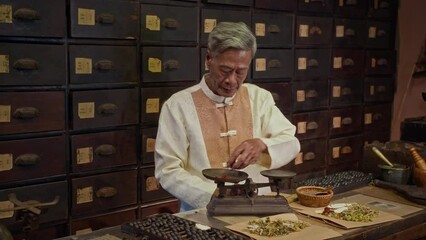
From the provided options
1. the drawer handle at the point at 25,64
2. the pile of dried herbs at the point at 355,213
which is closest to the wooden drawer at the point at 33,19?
the drawer handle at the point at 25,64

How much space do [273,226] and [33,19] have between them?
150 cm

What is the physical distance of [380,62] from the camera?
434cm

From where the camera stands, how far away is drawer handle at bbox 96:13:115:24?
2.65 m

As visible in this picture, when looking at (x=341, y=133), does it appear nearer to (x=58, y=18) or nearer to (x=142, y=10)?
(x=142, y=10)

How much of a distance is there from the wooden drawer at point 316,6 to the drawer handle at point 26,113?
6.35ft

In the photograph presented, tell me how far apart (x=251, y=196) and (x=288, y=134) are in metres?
0.62

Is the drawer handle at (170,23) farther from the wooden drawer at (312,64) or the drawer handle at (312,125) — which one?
the drawer handle at (312,125)

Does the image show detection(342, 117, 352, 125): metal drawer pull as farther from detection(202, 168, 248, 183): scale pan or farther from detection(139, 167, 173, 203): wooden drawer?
detection(202, 168, 248, 183): scale pan

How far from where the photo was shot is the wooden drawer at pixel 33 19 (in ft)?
7.76

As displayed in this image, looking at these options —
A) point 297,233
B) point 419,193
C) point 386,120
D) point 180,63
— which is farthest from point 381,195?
point 386,120

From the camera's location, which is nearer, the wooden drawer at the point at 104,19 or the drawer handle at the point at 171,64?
the wooden drawer at the point at 104,19

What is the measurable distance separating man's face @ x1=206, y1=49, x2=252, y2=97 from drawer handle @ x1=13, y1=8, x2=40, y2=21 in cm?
84

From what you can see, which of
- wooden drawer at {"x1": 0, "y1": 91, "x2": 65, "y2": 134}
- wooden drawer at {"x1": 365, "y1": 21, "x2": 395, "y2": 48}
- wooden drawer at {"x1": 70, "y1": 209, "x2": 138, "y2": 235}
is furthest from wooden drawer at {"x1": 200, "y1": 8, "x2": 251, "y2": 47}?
wooden drawer at {"x1": 365, "y1": 21, "x2": 395, "y2": 48}

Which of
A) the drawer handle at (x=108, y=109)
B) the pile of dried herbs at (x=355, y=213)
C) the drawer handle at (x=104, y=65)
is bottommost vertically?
the pile of dried herbs at (x=355, y=213)
